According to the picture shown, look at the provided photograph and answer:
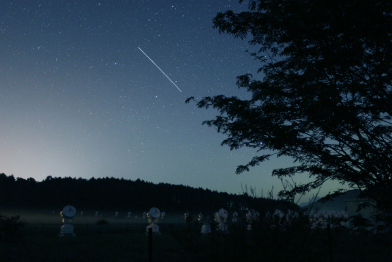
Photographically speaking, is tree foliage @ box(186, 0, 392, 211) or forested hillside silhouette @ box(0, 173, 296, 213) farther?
forested hillside silhouette @ box(0, 173, 296, 213)

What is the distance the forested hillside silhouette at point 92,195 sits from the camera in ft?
365

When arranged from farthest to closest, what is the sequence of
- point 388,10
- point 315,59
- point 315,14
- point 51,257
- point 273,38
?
point 51,257, point 273,38, point 315,59, point 315,14, point 388,10

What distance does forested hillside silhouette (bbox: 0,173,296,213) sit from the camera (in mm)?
111188

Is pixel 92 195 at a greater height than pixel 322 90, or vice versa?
pixel 322 90

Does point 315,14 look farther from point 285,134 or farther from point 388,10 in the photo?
point 285,134

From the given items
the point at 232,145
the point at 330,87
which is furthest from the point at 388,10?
the point at 232,145

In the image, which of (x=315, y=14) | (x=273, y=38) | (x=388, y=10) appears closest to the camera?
(x=388, y=10)

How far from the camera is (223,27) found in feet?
24.1

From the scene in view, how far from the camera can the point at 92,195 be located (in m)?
121

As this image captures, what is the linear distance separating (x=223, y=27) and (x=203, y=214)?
4976 millimetres

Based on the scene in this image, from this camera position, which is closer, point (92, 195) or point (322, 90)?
point (322, 90)

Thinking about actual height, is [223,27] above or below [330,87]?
above

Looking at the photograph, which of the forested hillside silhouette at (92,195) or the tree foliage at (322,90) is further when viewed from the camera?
the forested hillside silhouette at (92,195)

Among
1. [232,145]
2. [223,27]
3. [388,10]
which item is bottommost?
[232,145]
